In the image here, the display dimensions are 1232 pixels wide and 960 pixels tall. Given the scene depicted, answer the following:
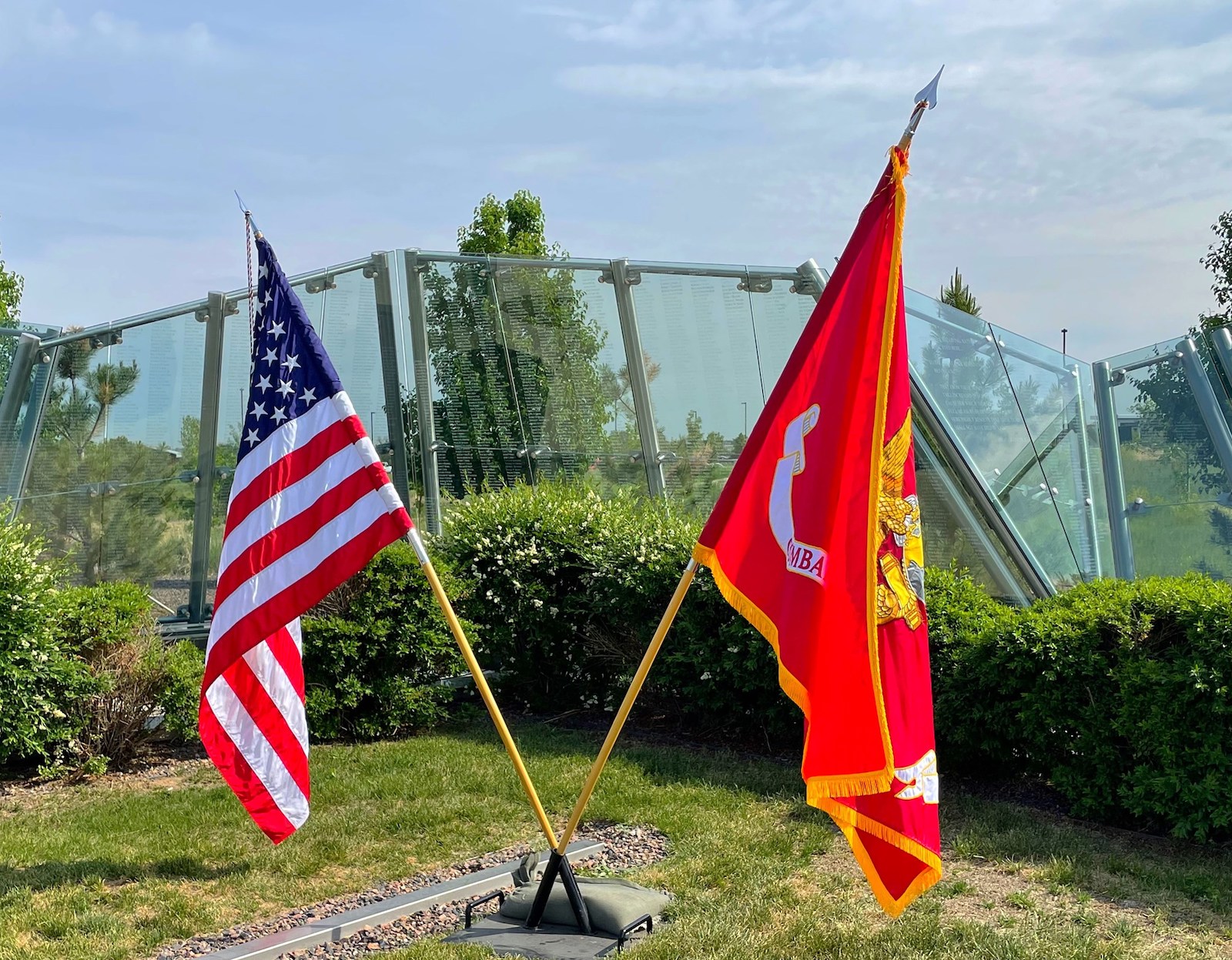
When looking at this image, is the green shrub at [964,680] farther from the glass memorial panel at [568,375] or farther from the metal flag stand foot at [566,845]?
the glass memorial panel at [568,375]

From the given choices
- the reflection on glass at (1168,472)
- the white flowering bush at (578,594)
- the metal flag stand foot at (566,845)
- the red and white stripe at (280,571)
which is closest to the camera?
the metal flag stand foot at (566,845)

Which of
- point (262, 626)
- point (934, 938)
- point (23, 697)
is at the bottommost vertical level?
point (934, 938)

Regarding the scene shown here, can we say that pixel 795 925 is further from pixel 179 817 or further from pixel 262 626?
pixel 179 817

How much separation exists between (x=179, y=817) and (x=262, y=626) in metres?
2.01

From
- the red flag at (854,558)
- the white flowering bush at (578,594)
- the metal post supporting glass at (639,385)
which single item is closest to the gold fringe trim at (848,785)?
the red flag at (854,558)

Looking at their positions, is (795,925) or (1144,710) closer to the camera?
(795,925)

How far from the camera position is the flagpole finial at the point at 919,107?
4102mm

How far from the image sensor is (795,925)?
4738mm

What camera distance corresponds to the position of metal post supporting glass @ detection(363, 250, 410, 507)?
34.2 feet

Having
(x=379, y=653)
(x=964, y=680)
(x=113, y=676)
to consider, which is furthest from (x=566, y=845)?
(x=113, y=676)

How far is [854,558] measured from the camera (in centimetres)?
406

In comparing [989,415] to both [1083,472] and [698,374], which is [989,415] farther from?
[698,374]

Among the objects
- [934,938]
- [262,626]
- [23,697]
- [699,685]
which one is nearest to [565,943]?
[934,938]

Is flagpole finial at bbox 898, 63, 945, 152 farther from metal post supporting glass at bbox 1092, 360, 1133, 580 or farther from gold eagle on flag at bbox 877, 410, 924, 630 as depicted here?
metal post supporting glass at bbox 1092, 360, 1133, 580
